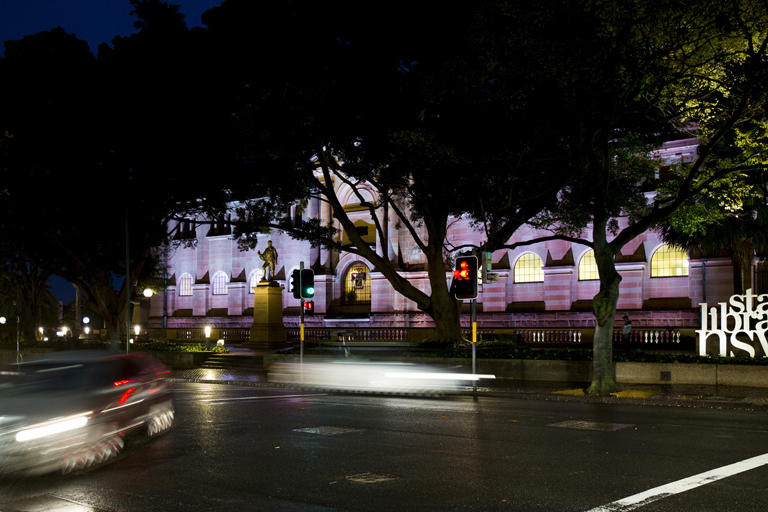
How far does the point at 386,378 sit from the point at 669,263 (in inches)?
1201

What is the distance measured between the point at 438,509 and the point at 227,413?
8.54 metres

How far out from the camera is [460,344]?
1070 inches

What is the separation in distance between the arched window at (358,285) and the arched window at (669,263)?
20349 millimetres

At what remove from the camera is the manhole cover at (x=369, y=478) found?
27.6ft

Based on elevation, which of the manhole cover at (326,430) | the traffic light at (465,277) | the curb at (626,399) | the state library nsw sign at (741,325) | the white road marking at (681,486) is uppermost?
the traffic light at (465,277)

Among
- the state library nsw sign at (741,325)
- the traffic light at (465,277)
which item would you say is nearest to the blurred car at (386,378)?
the traffic light at (465,277)

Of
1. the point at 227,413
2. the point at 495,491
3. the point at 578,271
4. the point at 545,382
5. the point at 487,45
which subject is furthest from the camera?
the point at 578,271

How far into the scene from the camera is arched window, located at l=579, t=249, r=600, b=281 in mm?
46094

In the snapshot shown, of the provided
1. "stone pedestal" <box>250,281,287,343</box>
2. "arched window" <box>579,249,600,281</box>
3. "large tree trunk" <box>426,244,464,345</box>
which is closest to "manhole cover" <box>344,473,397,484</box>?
"large tree trunk" <box>426,244,464,345</box>

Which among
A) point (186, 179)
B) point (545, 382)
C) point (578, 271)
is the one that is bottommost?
point (545, 382)

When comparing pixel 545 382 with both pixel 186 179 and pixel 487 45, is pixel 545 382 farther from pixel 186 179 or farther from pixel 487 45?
pixel 186 179

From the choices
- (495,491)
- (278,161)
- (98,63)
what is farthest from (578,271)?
(495,491)

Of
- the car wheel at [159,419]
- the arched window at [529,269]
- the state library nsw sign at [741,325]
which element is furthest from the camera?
the arched window at [529,269]

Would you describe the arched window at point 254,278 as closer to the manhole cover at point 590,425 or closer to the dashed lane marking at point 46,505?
the manhole cover at point 590,425
